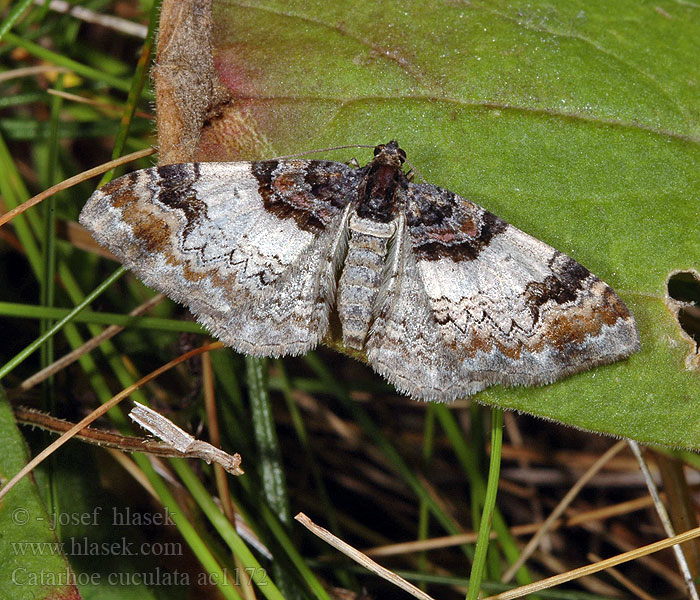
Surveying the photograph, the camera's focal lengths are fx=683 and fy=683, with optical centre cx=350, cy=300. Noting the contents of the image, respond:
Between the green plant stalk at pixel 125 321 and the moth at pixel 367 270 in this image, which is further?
the green plant stalk at pixel 125 321

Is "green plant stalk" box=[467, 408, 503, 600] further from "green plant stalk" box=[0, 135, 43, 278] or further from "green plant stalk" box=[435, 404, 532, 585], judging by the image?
"green plant stalk" box=[0, 135, 43, 278]

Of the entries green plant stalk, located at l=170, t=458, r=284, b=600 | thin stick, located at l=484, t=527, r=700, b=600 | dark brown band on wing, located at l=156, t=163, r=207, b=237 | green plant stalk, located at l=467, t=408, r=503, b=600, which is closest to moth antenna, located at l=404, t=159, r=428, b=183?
dark brown band on wing, located at l=156, t=163, r=207, b=237

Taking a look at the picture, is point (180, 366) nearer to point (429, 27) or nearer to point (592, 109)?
point (429, 27)

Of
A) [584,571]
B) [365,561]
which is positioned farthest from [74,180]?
[584,571]

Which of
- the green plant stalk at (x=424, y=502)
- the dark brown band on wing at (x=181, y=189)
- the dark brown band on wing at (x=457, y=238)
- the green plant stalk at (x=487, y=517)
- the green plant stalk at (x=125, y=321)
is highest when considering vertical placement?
the dark brown band on wing at (x=181, y=189)

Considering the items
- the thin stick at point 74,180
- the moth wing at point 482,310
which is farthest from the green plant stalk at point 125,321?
the moth wing at point 482,310

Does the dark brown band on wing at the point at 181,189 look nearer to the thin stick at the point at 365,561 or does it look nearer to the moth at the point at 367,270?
the moth at the point at 367,270

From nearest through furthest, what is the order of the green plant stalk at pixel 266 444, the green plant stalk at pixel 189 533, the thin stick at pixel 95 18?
1. the green plant stalk at pixel 189 533
2. the green plant stalk at pixel 266 444
3. the thin stick at pixel 95 18
